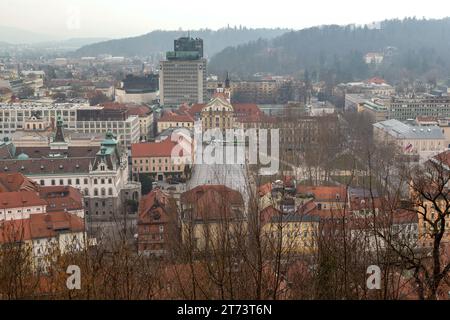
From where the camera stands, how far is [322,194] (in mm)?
5746

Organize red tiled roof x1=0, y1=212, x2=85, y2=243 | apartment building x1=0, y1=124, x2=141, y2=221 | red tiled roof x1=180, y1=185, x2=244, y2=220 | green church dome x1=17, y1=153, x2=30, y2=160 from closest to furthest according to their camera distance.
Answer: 1. red tiled roof x1=180, y1=185, x2=244, y2=220
2. red tiled roof x1=0, y1=212, x2=85, y2=243
3. apartment building x1=0, y1=124, x2=141, y2=221
4. green church dome x1=17, y1=153, x2=30, y2=160

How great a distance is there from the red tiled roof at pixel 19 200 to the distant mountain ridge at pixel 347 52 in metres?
15.9

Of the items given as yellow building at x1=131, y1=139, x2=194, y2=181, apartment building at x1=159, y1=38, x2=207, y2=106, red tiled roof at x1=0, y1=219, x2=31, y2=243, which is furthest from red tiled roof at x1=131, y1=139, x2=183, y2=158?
apartment building at x1=159, y1=38, x2=207, y2=106

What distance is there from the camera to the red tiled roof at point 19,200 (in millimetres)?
5470

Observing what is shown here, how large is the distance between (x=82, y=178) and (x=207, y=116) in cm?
513

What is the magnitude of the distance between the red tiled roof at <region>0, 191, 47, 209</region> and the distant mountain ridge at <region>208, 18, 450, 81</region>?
52.3ft

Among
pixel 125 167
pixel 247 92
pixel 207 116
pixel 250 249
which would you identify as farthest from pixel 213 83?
pixel 250 249

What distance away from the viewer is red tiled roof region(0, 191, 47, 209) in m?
5.47

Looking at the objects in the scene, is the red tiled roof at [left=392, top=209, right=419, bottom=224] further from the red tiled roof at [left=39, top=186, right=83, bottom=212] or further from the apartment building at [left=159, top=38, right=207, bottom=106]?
the apartment building at [left=159, top=38, right=207, bottom=106]

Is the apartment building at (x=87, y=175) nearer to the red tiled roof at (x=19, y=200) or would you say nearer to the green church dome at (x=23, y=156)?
the green church dome at (x=23, y=156)

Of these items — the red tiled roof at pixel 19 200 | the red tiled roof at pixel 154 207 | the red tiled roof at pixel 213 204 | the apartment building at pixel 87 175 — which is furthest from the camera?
the apartment building at pixel 87 175

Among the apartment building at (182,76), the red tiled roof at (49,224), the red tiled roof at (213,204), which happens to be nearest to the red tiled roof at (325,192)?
the red tiled roof at (213,204)

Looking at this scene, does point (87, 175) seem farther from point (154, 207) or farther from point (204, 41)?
point (204, 41)
